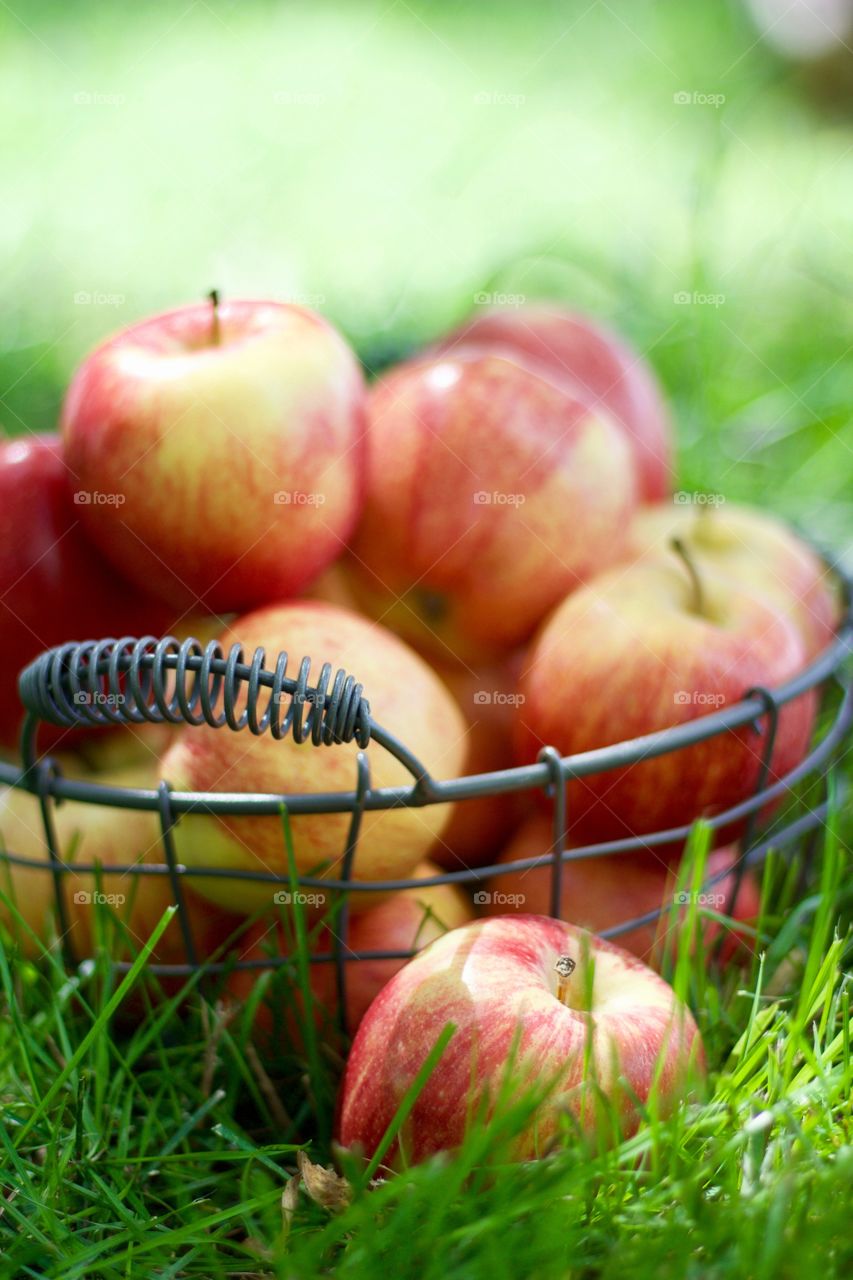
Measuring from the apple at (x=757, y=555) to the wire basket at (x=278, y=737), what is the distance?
0.11 meters

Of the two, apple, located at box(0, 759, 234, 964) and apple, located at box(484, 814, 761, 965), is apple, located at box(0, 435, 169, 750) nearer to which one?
apple, located at box(0, 759, 234, 964)

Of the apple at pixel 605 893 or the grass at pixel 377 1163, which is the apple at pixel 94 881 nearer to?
the grass at pixel 377 1163

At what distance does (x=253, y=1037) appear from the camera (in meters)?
0.91

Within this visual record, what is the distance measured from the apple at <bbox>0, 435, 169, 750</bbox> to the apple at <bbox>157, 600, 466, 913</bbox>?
0.58 ft

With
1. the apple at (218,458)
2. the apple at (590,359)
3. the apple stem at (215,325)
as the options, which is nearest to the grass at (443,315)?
the apple at (590,359)

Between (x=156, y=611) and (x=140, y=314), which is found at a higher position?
(x=140, y=314)

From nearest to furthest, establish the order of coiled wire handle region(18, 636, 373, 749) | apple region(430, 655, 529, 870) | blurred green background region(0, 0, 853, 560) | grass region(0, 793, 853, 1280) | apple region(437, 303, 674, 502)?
grass region(0, 793, 853, 1280) < coiled wire handle region(18, 636, 373, 749) < apple region(430, 655, 529, 870) < apple region(437, 303, 674, 502) < blurred green background region(0, 0, 853, 560)

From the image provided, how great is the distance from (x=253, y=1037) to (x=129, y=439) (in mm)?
496

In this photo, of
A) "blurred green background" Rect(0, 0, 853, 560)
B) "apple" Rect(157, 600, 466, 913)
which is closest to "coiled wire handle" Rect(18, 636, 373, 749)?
"apple" Rect(157, 600, 466, 913)

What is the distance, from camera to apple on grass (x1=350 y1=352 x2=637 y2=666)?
1.07 meters

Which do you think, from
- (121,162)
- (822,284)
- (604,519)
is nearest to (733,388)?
(822,284)

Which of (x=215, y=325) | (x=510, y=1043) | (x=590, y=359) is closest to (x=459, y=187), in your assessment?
(x=590, y=359)

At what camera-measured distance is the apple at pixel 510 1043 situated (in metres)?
0.67

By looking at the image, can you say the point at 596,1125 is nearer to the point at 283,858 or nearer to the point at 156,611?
the point at 283,858
